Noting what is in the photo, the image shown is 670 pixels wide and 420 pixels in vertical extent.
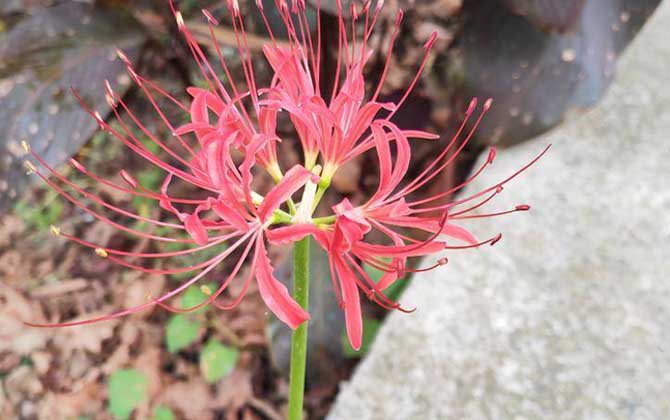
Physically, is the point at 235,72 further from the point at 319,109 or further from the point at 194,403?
the point at 319,109

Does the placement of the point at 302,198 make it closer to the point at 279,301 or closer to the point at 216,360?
the point at 279,301

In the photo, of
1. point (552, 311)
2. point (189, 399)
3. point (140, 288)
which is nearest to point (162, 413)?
point (189, 399)

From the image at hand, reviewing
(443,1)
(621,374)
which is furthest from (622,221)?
(443,1)

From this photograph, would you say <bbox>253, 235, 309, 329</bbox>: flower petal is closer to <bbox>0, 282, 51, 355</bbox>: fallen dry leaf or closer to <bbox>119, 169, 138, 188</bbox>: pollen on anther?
<bbox>119, 169, 138, 188</bbox>: pollen on anther

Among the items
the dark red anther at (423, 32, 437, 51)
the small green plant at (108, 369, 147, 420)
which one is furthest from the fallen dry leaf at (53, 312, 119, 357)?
the dark red anther at (423, 32, 437, 51)

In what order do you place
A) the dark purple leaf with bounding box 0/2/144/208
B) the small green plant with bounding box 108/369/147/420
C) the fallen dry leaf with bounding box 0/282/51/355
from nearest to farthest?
1. the dark purple leaf with bounding box 0/2/144/208
2. the small green plant with bounding box 108/369/147/420
3. the fallen dry leaf with bounding box 0/282/51/355

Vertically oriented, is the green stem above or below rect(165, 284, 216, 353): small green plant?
above

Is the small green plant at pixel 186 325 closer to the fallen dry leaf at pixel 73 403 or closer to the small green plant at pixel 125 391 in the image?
the small green plant at pixel 125 391
